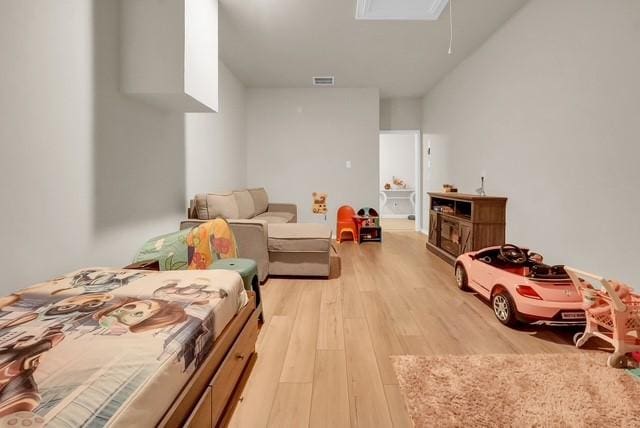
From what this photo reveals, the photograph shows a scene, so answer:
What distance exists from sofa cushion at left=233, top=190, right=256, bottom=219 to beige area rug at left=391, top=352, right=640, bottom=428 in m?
2.76

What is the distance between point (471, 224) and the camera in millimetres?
3359

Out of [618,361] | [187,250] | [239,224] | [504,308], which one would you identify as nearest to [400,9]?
[239,224]

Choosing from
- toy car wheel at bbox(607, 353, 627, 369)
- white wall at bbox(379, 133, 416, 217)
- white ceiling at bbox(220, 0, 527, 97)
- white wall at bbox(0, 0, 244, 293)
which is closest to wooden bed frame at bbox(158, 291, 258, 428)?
white wall at bbox(0, 0, 244, 293)

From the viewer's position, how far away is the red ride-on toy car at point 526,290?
189 cm

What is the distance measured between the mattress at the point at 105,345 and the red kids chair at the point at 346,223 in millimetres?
3873

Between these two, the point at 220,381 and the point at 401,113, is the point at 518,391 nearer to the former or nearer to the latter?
the point at 220,381

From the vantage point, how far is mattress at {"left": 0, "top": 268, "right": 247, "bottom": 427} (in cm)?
63

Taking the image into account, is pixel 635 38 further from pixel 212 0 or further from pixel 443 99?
pixel 443 99

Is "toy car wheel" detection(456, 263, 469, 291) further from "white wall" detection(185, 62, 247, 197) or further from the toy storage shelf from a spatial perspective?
"white wall" detection(185, 62, 247, 197)

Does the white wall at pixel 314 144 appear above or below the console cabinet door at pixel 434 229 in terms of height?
above

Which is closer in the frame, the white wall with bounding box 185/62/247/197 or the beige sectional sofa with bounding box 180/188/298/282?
the beige sectional sofa with bounding box 180/188/298/282

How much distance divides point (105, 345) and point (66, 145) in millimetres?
1360

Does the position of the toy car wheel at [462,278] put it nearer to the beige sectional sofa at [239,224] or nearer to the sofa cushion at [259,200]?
the beige sectional sofa at [239,224]

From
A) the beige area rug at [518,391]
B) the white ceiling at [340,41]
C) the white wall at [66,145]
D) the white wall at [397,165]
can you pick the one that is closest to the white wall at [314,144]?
the white ceiling at [340,41]
